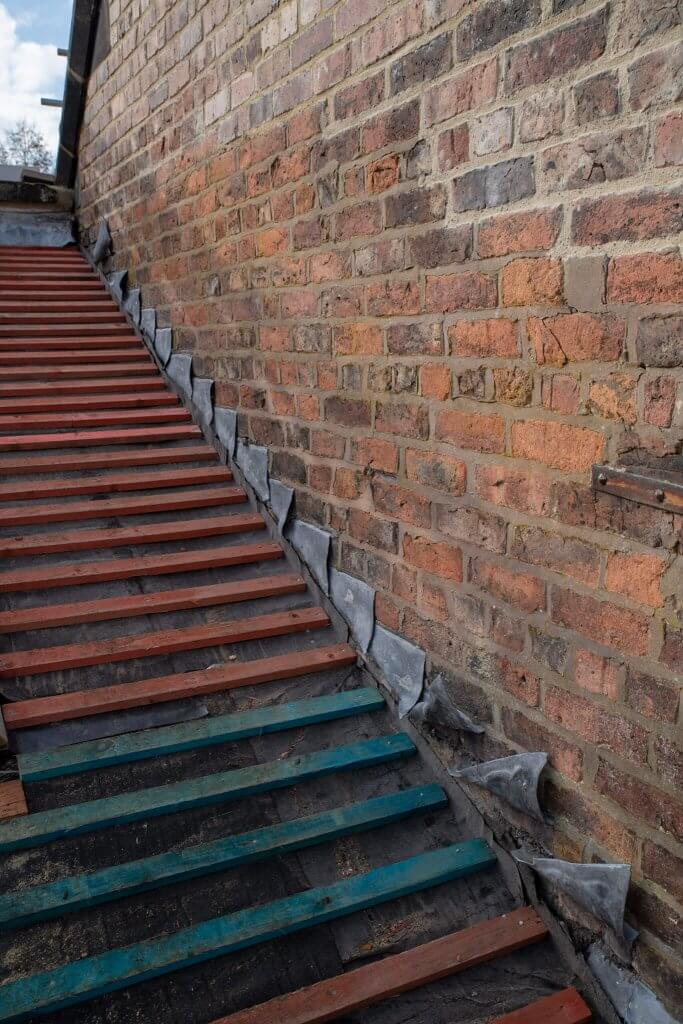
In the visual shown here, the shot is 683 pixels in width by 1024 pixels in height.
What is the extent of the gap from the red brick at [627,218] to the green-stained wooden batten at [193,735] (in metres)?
1.56

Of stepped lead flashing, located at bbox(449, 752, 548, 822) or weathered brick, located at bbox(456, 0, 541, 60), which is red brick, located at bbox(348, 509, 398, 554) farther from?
weathered brick, located at bbox(456, 0, 541, 60)

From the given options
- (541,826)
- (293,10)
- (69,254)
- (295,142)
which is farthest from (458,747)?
(69,254)

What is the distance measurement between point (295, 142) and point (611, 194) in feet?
5.19

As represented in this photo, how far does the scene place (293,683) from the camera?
271cm

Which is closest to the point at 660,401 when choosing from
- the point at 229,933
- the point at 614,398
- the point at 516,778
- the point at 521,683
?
the point at 614,398

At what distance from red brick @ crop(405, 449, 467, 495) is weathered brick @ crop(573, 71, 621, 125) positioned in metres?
0.89

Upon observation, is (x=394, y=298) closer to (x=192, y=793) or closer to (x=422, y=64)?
(x=422, y=64)

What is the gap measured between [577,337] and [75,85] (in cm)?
497

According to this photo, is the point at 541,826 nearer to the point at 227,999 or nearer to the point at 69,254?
the point at 227,999

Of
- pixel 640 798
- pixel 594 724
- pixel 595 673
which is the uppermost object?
pixel 595 673

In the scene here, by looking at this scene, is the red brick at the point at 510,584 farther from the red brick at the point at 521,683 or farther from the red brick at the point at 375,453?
the red brick at the point at 375,453

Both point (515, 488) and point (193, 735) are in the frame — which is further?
point (193, 735)

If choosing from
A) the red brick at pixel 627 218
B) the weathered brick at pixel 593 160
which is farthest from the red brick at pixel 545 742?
the weathered brick at pixel 593 160

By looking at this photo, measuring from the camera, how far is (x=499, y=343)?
6.68 feet
